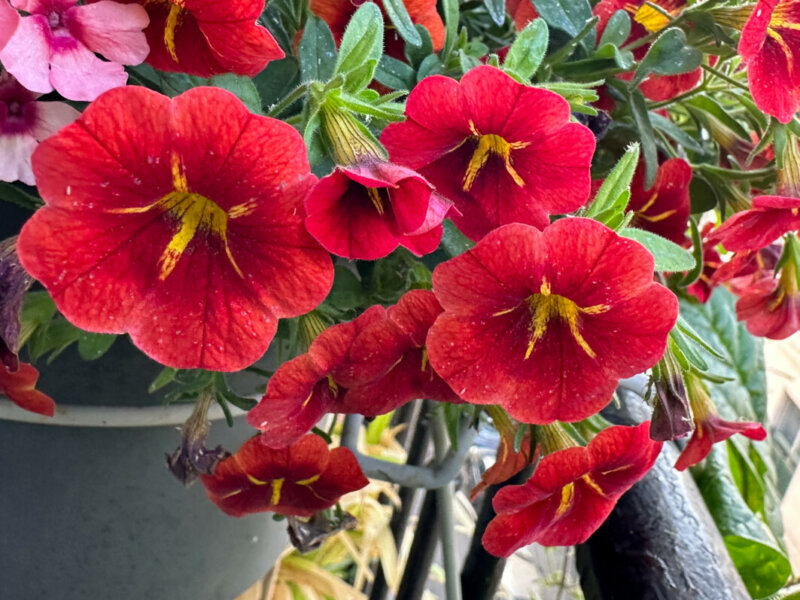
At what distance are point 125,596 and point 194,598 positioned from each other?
0.06 m

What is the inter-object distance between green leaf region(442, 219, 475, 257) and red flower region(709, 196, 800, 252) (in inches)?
4.9

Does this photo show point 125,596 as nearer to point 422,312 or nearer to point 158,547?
point 158,547

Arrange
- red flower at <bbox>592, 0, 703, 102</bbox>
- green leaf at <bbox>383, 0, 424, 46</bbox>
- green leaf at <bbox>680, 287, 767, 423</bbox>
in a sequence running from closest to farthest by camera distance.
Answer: green leaf at <bbox>383, 0, 424, 46</bbox>, red flower at <bbox>592, 0, 703, 102</bbox>, green leaf at <bbox>680, 287, 767, 423</bbox>

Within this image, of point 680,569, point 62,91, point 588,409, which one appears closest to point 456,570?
Result: point 680,569

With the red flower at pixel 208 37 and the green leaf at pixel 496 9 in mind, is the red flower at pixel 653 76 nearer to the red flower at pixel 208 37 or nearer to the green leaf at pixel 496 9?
the green leaf at pixel 496 9

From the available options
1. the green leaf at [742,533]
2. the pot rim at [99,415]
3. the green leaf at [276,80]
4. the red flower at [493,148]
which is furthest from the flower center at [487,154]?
the green leaf at [742,533]

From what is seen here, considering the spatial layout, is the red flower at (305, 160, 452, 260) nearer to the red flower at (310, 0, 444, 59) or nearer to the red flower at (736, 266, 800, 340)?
the red flower at (310, 0, 444, 59)

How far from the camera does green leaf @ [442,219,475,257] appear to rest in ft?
1.01

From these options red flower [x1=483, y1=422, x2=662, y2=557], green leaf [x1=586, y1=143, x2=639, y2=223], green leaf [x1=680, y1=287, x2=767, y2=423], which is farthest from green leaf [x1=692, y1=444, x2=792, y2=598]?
green leaf [x1=586, y1=143, x2=639, y2=223]

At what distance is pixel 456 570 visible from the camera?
1.59ft

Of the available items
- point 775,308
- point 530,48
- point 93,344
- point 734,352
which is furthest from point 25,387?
point 734,352

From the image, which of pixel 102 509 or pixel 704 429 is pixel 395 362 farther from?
pixel 102 509

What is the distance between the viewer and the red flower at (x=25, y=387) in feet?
1.00

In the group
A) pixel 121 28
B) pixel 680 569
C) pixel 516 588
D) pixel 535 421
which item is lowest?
pixel 516 588
